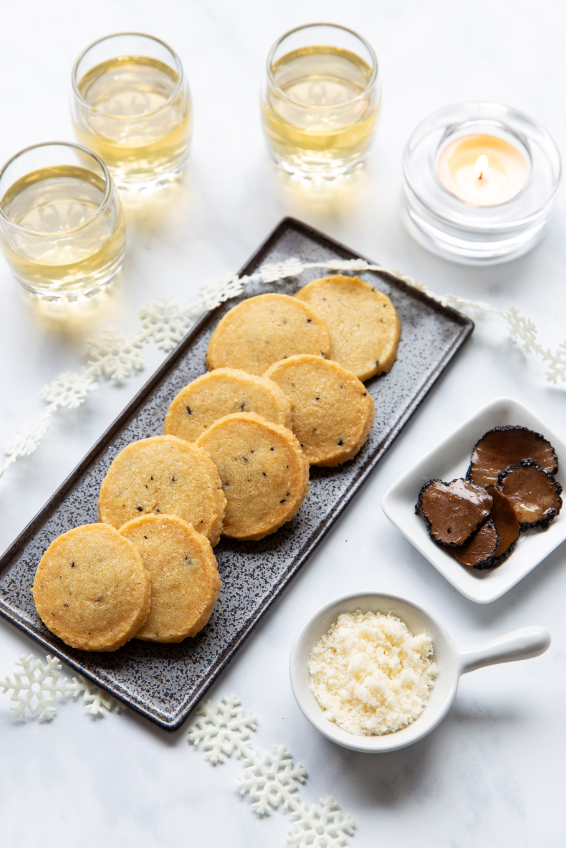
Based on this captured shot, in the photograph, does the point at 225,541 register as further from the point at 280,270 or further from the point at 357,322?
the point at 280,270

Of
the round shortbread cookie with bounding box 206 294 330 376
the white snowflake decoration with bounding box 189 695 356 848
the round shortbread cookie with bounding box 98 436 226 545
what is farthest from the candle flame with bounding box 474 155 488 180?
the white snowflake decoration with bounding box 189 695 356 848

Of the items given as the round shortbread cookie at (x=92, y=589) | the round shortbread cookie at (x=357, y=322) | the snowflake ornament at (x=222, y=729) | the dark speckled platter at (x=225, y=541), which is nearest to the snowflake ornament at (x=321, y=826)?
the snowflake ornament at (x=222, y=729)

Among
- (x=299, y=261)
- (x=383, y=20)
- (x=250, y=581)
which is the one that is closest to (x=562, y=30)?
(x=383, y=20)

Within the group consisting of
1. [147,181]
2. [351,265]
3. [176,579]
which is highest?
[351,265]

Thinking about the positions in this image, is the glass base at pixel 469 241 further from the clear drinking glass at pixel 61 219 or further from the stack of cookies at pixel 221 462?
the clear drinking glass at pixel 61 219

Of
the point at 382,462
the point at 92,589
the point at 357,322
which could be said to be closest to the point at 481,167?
the point at 357,322

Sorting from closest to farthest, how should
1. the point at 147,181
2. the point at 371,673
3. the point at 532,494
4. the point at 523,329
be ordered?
1. the point at 371,673
2. the point at 532,494
3. the point at 523,329
4. the point at 147,181
